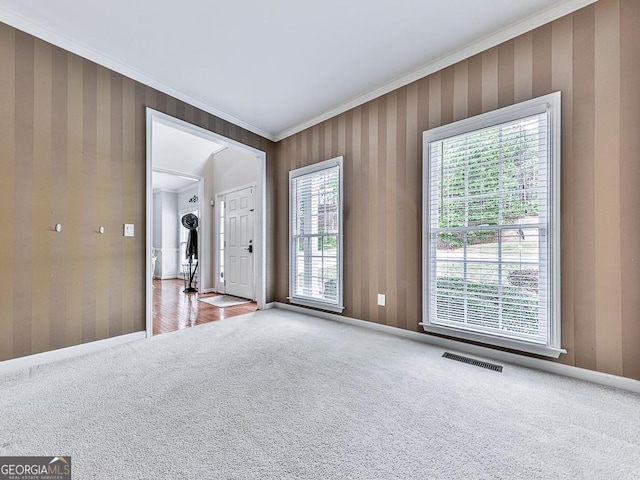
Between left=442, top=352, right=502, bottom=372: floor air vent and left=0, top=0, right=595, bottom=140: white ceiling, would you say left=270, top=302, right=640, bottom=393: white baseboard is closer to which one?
left=442, top=352, right=502, bottom=372: floor air vent

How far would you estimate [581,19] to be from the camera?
1.91 m

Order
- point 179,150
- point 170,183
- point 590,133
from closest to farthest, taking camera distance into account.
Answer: point 590,133
point 179,150
point 170,183

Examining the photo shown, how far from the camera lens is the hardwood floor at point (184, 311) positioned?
3339mm

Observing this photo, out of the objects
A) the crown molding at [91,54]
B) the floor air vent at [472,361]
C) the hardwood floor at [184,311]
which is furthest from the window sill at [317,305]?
the crown molding at [91,54]

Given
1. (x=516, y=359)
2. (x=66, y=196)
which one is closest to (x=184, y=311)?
(x=66, y=196)

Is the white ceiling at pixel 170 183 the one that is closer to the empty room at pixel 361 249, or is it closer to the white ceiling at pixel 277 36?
the empty room at pixel 361 249

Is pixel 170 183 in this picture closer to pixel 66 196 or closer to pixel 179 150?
pixel 179 150

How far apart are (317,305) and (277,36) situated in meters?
2.97

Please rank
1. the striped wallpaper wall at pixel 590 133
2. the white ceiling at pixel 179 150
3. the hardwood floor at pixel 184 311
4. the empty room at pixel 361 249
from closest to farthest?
the empty room at pixel 361 249 → the striped wallpaper wall at pixel 590 133 → the hardwood floor at pixel 184 311 → the white ceiling at pixel 179 150

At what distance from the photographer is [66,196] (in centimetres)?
232

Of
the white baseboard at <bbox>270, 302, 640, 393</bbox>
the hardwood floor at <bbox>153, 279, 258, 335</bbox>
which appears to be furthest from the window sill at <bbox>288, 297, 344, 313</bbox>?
the hardwood floor at <bbox>153, 279, 258, 335</bbox>

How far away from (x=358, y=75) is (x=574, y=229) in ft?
7.80

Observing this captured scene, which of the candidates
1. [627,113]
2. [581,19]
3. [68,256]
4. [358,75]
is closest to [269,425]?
[68,256]

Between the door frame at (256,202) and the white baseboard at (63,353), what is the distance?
8.5 inches
